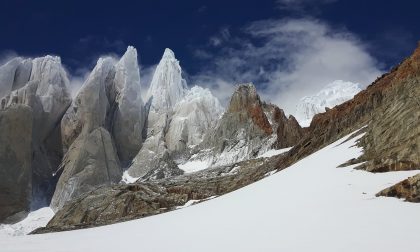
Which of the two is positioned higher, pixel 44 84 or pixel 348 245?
pixel 44 84

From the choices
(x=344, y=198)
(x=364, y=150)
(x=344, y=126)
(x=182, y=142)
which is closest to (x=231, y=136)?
(x=182, y=142)

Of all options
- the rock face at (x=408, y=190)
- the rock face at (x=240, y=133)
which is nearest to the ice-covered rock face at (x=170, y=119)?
the rock face at (x=240, y=133)

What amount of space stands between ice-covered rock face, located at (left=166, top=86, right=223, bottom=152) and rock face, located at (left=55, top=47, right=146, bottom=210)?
8924 mm

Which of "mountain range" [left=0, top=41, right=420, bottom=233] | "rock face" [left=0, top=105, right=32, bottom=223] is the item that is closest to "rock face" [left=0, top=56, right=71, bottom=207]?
"mountain range" [left=0, top=41, right=420, bottom=233]

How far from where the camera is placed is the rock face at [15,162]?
4006 inches

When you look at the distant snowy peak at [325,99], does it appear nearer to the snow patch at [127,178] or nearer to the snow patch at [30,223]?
the snow patch at [127,178]

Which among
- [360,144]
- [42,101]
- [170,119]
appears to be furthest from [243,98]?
[360,144]

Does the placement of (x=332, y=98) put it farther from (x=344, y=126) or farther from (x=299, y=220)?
(x=299, y=220)

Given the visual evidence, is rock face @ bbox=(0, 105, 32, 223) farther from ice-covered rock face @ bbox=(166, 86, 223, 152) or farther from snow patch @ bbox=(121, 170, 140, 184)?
ice-covered rock face @ bbox=(166, 86, 223, 152)

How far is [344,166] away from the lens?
23.5m

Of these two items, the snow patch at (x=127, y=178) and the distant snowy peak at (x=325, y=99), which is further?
the distant snowy peak at (x=325, y=99)

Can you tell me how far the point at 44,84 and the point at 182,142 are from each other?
3721 cm

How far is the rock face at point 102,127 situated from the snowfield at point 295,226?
3572 inches

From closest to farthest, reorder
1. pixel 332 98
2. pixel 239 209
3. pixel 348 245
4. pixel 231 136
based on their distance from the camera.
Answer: pixel 348 245
pixel 239 209
pixel 231 136
pixel 332 98
